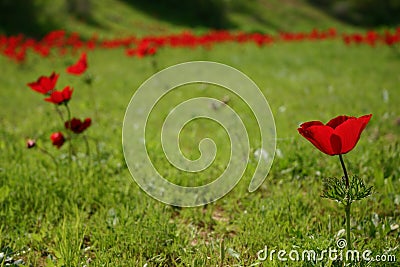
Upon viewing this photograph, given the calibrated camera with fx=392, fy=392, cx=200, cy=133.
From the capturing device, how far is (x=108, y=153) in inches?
141

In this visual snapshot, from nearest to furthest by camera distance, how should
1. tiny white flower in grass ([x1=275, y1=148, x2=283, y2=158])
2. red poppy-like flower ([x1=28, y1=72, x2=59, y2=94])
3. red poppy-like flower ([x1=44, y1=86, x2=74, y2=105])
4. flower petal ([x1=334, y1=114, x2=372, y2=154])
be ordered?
1. flower petal ([x1=334, y1=114, x2=372, y2=154])
2. red poppy-like flower ([x1=44, y1=86, x2=74, y2=105])
3. red poppy-like flower ([x1=28, y1=72, x2=59, y2=94])
4. tiny white flower in grass ([x1=275, y1=148, x2=283, y2=158])

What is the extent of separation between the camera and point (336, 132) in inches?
61.8

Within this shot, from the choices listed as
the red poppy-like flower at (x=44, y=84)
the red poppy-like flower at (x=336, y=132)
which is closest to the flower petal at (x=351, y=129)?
the red poppy-like flower at (x=336, y=132)

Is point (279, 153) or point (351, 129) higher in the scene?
point (279, 153)

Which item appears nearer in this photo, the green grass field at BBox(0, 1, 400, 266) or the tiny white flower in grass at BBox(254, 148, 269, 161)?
the green grass field at BBox(0, 1, 400, 266)

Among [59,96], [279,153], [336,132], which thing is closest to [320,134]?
[336,132]

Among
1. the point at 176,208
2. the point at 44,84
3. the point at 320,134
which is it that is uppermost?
the point at 44,84

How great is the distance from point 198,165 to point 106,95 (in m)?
3.75

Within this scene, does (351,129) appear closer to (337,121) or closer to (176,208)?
(337,121)

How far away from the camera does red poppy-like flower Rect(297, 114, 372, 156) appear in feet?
5.08

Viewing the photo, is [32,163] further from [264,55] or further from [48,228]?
[264,55]

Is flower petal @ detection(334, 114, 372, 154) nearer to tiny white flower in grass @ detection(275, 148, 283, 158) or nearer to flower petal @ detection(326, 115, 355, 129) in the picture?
flower petal @ detection(326, 115, 355, 129)

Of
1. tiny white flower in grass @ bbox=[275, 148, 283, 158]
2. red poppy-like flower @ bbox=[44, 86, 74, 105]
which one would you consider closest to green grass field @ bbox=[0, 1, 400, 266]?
tiny white flower in grass @ bbox=[275, 148, 283, 158]

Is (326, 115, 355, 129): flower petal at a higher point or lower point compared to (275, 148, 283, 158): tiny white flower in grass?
lower
